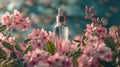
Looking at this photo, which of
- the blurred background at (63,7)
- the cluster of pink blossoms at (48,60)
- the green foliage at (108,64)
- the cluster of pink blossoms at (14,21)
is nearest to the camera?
the cluster of pink blossoms at (48,60)

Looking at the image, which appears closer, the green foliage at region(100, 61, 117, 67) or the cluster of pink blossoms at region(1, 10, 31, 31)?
the green foliage at region(100, 61, 117, 67)

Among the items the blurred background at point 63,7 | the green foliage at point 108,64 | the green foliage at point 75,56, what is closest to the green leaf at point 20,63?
the green foliage at point 75,56

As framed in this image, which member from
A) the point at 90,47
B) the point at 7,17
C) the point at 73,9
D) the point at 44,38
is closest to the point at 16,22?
the point at 7,17

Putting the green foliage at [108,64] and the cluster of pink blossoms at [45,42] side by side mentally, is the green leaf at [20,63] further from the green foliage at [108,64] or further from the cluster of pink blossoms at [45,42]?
the green foliage at [108,64]

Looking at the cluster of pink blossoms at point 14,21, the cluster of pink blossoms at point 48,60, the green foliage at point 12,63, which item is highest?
the cluster of pink blossoms at point 14,21

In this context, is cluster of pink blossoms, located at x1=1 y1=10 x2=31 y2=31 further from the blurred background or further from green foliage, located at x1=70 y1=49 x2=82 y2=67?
the blurred background

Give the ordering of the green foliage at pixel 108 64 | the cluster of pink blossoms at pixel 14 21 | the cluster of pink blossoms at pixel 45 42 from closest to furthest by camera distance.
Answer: the green foliage at pixel 108 64 → the cluster of pink blossoms at pixel 45 42 → the cluster of pink blossoms at pixel 14 21

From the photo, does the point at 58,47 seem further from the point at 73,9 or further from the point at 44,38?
the point at 73,9

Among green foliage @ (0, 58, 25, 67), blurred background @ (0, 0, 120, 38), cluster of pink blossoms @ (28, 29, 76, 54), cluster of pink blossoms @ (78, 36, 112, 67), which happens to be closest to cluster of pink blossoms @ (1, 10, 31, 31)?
cluster of pink blossoms @ (28, 29, 76, 54)
